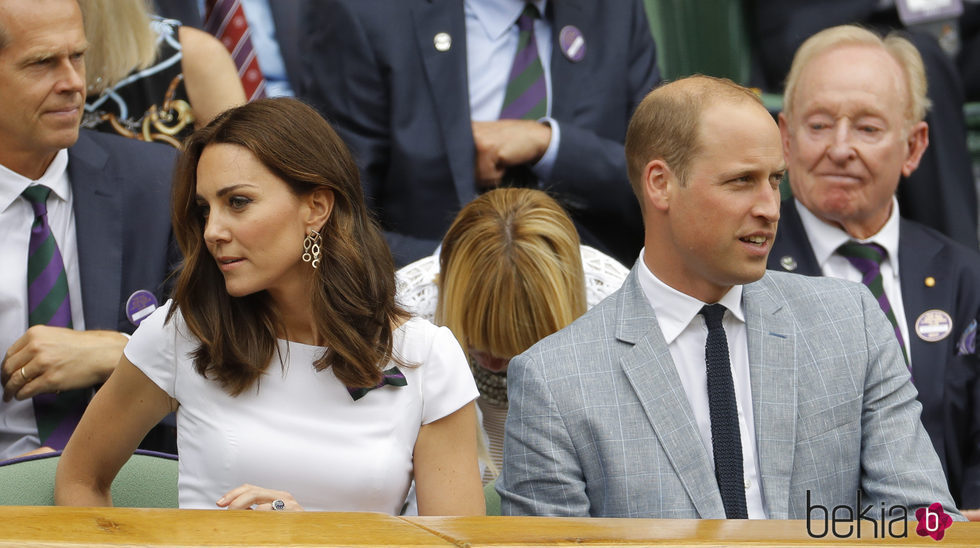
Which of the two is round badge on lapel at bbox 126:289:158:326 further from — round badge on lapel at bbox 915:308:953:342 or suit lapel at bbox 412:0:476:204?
round badge on lapel at bbox 915:308:953:342

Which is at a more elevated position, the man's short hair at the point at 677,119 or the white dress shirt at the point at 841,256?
the man's short hair at the point at 677,119

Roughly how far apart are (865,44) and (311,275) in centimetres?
158

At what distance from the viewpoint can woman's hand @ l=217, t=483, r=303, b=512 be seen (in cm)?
165

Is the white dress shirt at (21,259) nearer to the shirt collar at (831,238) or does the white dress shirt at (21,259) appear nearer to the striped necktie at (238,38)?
the striped necktie at (238,38)

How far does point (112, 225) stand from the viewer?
93.0 inches

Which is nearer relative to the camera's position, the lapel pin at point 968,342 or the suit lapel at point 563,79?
the lapel pin at point 968,342

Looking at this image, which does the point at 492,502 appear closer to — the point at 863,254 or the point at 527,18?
the point at 863,254

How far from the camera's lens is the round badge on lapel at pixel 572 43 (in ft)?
9.82

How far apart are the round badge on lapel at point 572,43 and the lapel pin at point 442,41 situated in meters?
0.28

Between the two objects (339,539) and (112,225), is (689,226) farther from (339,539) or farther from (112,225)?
(112,225)

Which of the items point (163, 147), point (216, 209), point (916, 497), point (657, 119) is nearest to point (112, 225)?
point (163, 147)

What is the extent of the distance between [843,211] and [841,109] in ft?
0.76

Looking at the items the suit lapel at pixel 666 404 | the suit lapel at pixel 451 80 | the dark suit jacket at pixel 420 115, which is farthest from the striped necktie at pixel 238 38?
the suit lapel at pixel 666 404

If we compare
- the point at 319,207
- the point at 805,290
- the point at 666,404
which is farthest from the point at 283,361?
the point at 805,290
